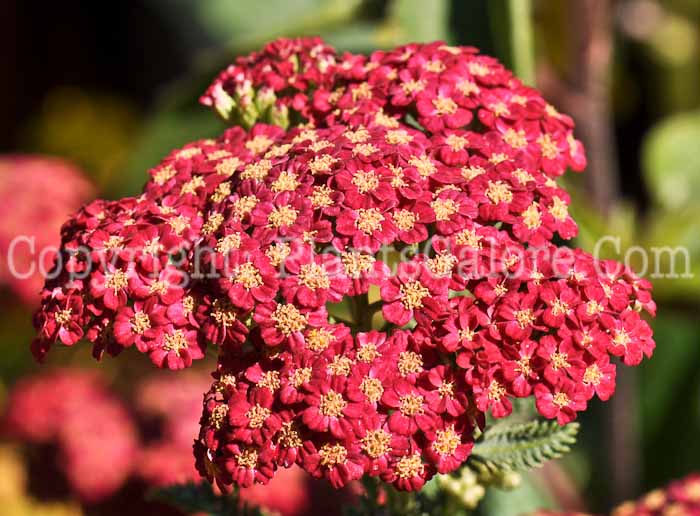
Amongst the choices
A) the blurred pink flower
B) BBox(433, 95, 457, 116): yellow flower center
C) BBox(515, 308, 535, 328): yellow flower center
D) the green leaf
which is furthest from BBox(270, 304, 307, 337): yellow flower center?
the green leaf

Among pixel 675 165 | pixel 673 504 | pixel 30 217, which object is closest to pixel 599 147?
pixel 675 165

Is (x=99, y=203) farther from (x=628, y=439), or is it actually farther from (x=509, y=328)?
(x=628, y=439)

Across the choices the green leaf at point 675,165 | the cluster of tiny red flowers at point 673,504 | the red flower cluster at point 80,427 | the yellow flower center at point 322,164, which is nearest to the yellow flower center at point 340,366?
the yellow flower center at point 322,164

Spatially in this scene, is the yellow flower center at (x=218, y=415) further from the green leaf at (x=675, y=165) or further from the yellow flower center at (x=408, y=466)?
the green leaf at (x=675, y=165)

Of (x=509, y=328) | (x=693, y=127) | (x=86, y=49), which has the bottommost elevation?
(x=509, y=328)

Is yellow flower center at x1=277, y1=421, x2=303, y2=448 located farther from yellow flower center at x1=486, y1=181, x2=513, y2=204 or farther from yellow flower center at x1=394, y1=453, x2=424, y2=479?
yellow flower center at x1=486, y1=181, x2=513, y2=204

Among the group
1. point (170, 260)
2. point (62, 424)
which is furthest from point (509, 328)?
point (62, 424)

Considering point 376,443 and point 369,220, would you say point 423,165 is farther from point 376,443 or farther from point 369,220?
point 376,443
